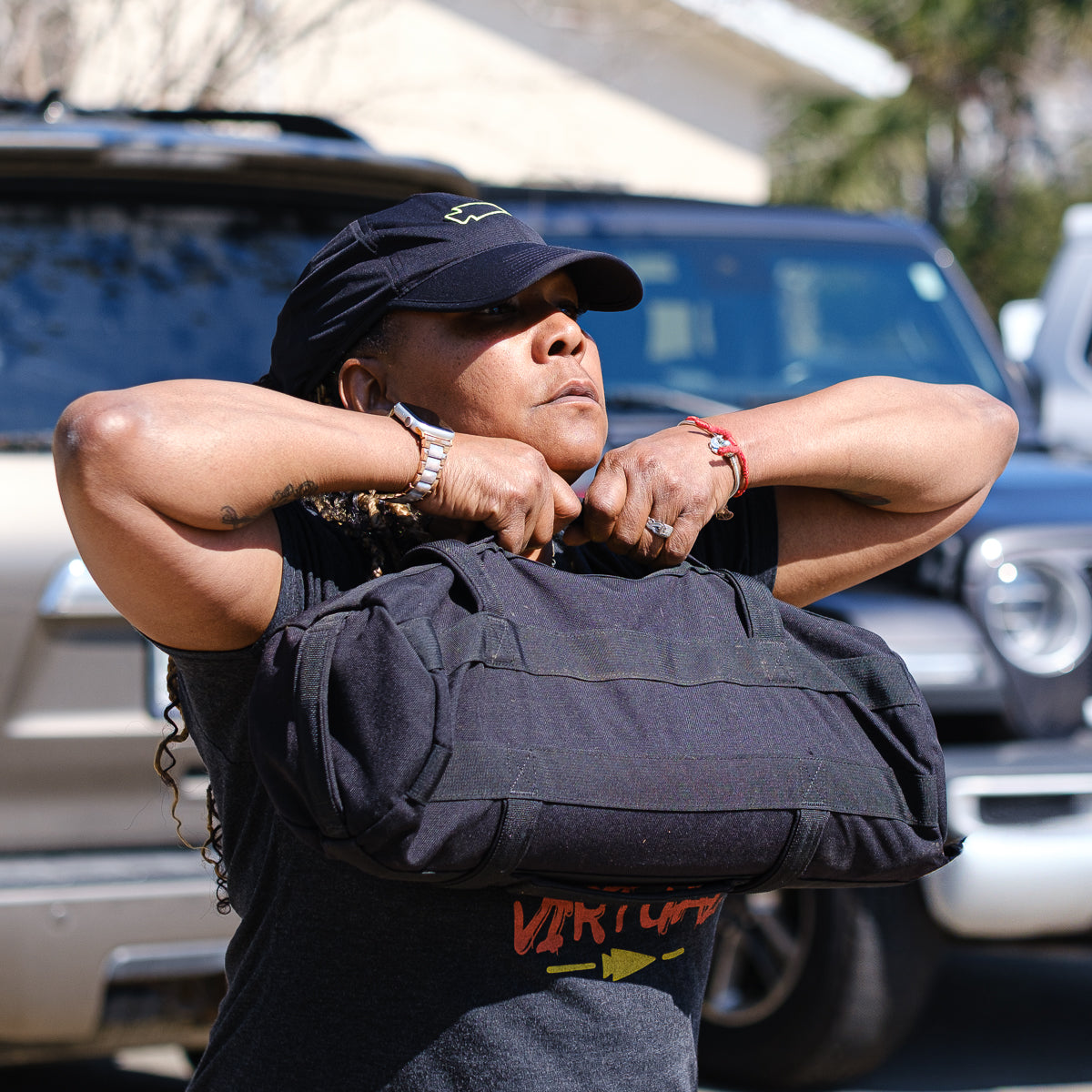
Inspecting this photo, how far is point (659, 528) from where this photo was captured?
5.08 feet

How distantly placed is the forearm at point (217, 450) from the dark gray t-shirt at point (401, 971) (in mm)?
111

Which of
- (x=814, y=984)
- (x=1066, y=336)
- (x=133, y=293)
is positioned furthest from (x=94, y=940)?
(x=1066, y=336)

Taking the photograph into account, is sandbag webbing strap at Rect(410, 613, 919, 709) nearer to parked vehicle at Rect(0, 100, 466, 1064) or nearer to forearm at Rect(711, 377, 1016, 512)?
forearm at Rect(711, 377, 1016, 512)

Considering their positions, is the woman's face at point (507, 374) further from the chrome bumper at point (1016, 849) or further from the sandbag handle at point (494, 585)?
the chrome bumper at point (1016, 849)

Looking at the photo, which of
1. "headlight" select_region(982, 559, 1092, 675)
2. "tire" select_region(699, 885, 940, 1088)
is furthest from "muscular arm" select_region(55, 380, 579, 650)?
"headlight" select_region(982, 559, 1092, 675)

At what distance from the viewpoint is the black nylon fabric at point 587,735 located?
49.0 inches

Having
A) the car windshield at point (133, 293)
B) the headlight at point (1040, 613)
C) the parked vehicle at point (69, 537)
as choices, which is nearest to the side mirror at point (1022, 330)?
the headlight at point (1040, 613)

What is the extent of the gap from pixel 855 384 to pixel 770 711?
540 millimetres

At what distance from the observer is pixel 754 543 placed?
5.78 feet

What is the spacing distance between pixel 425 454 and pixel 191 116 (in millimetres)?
2816

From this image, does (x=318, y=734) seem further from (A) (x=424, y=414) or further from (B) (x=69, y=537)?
(B) (x=69, y=537)

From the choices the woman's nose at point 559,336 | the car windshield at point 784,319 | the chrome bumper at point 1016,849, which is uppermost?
the woman's nose at point 559,336

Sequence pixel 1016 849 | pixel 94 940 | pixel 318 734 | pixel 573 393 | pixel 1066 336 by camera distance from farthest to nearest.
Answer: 1. pixel 1066 336
2. pixel 1016 849
3. pixel 94 940
4. pixel 573 393
5. pixel 318 734

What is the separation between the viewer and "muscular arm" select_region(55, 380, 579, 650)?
129 cm
